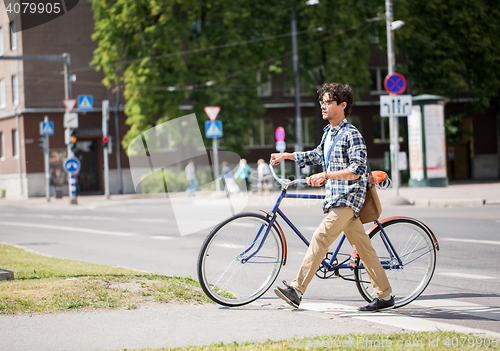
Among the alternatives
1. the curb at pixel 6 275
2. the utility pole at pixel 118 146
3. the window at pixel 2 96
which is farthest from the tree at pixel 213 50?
the curb at pixel 6 275

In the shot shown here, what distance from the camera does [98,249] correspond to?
10883mm

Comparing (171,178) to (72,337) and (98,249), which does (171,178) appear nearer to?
(72,337)

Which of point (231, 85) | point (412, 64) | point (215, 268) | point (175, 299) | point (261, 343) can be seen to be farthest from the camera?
point (412, 64)

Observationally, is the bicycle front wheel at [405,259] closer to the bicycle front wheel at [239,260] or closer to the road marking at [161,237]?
the bicycle front wheel at [239,260]

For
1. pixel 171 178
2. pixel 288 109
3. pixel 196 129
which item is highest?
pixel 288 109

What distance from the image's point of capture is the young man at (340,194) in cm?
488

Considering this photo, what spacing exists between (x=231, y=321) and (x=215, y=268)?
531mm

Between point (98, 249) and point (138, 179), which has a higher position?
point (138, 179)

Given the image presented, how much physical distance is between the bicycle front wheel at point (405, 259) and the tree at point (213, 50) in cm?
2630

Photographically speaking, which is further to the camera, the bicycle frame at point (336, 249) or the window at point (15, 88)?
the window at point (15, 88)

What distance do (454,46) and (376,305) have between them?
106 feet

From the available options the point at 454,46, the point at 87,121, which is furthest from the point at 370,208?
the point at 87,121

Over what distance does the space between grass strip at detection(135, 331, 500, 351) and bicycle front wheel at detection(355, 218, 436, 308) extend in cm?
123

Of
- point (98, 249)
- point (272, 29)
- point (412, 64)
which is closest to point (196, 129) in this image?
point (98, 249)
